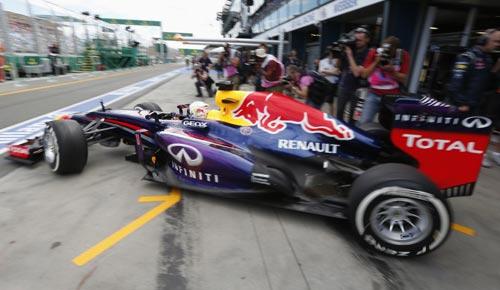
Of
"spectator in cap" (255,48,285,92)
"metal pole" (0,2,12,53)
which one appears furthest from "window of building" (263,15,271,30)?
"spectator in cap" (255,48,285,92)

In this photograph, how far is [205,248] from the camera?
95.3 inches

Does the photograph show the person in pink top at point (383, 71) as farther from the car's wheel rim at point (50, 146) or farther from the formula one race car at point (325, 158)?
the car's wheel rim at point (50, 146)

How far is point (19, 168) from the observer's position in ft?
12.5

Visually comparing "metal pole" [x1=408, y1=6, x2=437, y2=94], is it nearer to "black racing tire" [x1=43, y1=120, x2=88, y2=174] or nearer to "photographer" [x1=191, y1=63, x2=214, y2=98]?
"photographer" [x1=191, y1=63, x2=214, y2=98]

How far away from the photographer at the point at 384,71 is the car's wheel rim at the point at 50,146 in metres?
3.69

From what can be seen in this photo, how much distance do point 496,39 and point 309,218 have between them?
2707 mm

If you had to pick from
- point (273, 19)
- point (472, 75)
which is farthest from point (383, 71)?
point (273, 19)

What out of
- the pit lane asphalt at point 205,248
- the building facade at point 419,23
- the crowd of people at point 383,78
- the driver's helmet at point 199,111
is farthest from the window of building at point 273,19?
the pit lane asphalt at point 205,248

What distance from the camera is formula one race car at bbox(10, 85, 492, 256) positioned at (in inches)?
Answer: 90.5

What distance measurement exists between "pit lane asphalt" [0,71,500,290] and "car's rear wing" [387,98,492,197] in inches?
21.3

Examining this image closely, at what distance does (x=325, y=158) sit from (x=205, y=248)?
1299 mm

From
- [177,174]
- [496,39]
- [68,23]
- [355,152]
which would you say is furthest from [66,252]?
[68,23]

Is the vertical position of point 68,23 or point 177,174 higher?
point 68,23

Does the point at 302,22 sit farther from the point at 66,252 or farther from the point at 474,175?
the point at 66,252
